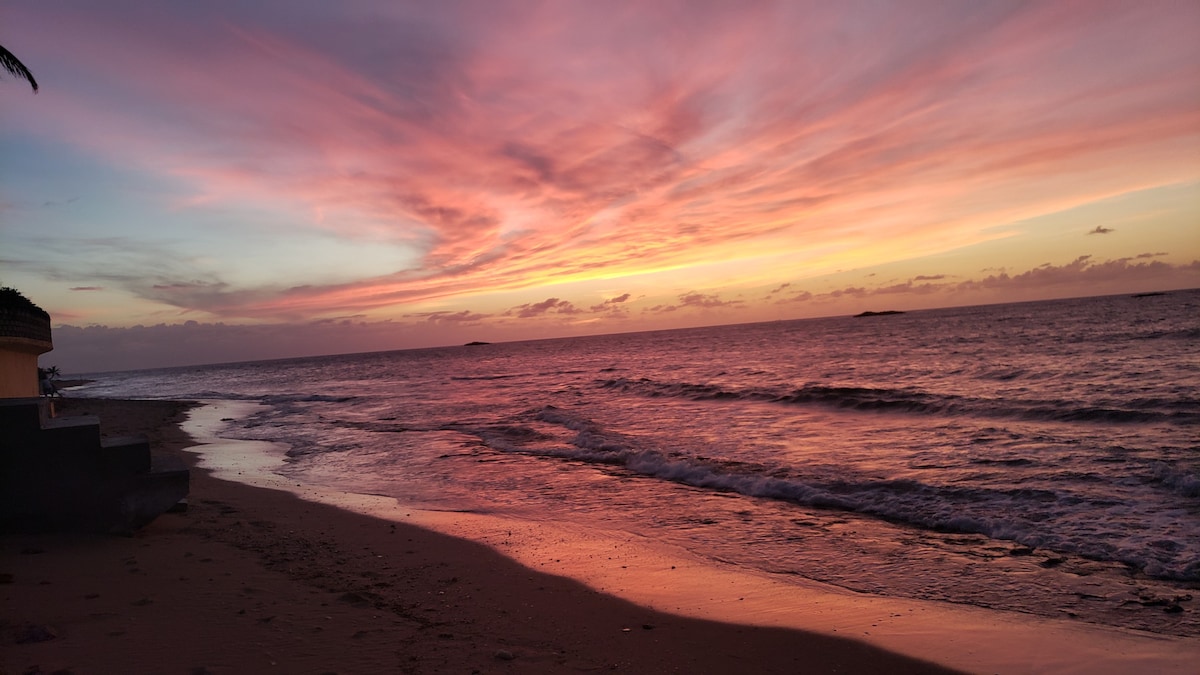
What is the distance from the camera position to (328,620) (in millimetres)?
5273

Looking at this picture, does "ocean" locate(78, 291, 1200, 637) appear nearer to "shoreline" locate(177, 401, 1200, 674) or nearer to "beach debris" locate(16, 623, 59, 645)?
"shoreline" locate(177, 401, 1200, 674)

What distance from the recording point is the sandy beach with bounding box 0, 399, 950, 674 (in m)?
4.47

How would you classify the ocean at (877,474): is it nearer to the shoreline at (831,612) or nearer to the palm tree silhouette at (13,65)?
the shoreline at (831,612)

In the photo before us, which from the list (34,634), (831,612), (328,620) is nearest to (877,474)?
(831,612)

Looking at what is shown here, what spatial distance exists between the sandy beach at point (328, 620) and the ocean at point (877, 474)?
2.14 metres

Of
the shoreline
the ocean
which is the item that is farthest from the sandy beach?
the ocean

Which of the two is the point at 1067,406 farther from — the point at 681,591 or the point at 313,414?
the point at 313,414

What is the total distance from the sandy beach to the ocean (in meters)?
2.14

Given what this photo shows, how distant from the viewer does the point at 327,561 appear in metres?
7.20

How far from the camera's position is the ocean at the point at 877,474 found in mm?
7098

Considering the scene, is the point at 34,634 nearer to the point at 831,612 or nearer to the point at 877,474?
the point at 831,612

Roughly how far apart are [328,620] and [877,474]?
1022 cm

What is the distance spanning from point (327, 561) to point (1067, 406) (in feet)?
66.6

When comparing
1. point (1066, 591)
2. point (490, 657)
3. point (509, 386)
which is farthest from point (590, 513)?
point (509, 386)
